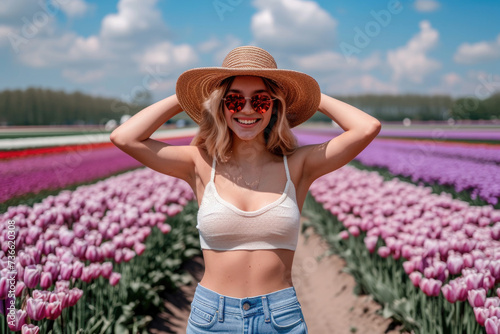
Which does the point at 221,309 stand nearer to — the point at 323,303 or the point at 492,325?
the point at 492,325

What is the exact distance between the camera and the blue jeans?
5.68ft

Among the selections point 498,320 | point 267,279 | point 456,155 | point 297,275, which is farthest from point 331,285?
point 456,155

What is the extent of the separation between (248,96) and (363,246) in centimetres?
342

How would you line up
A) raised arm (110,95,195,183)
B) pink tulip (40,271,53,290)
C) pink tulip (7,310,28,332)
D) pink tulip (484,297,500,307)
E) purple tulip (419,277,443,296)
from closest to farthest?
raised arm (110,95,195,183), pink tulip (7,310,28,332), pink tulip (484,297,500,307), pink tulip (40,271,53,290), purple tulip (419,277,443,296)

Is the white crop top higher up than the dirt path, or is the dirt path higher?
the white crop top

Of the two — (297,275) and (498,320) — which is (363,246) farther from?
(498,320)

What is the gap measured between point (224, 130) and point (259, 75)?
1.01 ft

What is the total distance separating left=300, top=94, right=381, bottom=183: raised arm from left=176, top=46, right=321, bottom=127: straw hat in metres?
0.21

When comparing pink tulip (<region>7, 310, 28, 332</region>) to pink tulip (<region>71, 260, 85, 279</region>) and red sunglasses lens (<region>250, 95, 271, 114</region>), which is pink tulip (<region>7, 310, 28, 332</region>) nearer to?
pink tulip (<region>71, 260, 85, 279</region>)

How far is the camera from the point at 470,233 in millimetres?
3447

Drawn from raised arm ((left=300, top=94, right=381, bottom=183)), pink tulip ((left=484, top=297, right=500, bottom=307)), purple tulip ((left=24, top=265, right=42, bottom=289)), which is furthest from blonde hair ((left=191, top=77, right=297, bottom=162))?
pink tulip ((left=484, top=297, right=500, bottom=307))

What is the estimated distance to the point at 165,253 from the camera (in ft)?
16.5

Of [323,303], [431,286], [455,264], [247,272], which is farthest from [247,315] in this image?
[323,303]

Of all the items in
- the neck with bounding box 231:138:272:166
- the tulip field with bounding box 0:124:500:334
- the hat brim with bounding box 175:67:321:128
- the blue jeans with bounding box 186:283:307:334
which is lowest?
the tulip field with bounding box 0:124:500:334
